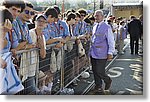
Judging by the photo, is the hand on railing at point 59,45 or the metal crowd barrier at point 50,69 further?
the hand on railing at point 59,45

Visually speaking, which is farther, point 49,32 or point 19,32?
point 49,32

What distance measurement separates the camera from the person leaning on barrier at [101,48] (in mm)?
2123

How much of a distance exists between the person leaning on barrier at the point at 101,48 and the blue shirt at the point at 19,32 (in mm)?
472

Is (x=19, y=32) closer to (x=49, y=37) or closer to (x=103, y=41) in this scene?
(x=49, y=37)

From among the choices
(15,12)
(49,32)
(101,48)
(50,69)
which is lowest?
(50,69)

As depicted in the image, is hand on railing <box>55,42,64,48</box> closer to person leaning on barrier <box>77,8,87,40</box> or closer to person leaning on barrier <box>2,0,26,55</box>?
person leaning on barrier <box>77,8,87,40</box>

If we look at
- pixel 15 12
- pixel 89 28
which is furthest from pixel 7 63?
pixel 89 28

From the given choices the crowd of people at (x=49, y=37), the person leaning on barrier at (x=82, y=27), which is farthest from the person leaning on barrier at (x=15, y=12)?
the person leaning on barrier at (x=82, y=27)

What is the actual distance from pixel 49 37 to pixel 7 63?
1.13 ft

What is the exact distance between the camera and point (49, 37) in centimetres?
209

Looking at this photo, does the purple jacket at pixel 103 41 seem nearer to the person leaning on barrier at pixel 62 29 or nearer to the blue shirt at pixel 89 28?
the blue shirt at pixel 89 28

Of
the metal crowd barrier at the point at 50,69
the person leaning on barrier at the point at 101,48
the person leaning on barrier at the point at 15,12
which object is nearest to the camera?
the person leaning on barrier at the point at 15,12

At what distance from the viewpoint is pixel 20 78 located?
1.96m

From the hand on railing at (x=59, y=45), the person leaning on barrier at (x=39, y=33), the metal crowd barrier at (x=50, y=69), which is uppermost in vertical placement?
the person leaning on barrier at (x=39, y=33)
